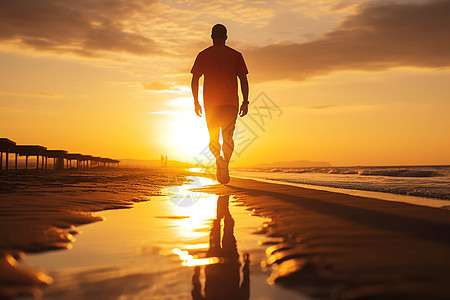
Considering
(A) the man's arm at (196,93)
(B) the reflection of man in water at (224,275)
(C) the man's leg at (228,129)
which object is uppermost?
(A) the man's arm at (196,93)

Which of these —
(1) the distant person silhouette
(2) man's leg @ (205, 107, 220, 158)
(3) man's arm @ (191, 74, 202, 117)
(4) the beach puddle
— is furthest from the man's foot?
(4) the beach puddle

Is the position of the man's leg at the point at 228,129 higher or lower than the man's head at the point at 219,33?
lower

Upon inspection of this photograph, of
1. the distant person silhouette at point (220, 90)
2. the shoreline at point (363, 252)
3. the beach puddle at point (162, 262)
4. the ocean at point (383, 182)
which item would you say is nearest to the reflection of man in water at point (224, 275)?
the beach puddle at point (162, 262)

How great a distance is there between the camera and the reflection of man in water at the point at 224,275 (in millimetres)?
1539

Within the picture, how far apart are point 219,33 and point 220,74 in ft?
2.83

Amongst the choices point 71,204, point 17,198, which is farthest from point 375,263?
point 17,198

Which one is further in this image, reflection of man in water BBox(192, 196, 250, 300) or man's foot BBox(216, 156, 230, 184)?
man's foot BBox(216, 156, 230, 184)

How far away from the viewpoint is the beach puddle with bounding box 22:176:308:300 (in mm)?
1558

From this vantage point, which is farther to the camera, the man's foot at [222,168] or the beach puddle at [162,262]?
the man's foot at [222,168]

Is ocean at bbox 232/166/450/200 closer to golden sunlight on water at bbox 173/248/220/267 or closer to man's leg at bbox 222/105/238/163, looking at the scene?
man's leg at bbox 222/105/238/163

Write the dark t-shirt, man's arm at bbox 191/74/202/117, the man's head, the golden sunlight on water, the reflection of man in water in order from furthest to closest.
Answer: man's arm at bbox 191/74/202/117, the man's head, the dark t-shirt, the golden sunlight on water, the reflection of man in water

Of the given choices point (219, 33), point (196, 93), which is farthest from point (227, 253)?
point (219, 33)

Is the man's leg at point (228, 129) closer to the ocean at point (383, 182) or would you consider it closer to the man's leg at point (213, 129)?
the man's leg at point (213, 129)

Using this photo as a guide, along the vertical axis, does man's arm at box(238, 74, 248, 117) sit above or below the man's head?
below
